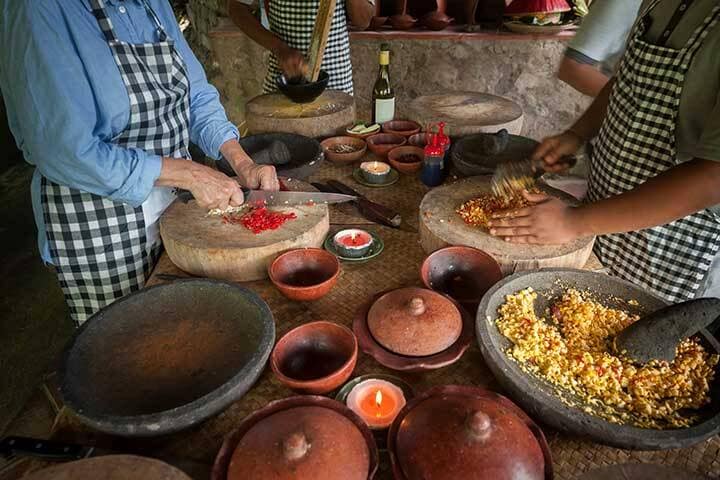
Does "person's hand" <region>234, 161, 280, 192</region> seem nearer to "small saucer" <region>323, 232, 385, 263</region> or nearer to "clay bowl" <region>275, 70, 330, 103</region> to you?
"small saucer" <region>323, 232, 385, 263</region>

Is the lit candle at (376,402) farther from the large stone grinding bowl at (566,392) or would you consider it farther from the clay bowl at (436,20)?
the clay bowl at (436,20)

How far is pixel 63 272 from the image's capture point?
6.72 ft

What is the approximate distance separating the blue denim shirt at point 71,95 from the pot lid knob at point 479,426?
1.44m

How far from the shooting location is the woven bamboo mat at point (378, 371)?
1.21 metres

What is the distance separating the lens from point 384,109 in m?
3.13

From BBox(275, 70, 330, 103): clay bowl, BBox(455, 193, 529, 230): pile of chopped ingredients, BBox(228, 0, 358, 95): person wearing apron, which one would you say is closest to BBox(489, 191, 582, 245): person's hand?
BBox(455, 193, 529, 230): pile of chopped ingredients

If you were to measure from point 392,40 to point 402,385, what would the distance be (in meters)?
4.91

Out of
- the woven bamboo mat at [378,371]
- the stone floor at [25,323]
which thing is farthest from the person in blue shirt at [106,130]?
the stone floor at [25,323]

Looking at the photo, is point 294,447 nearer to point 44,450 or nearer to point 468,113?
point 44,450

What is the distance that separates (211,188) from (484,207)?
1.21 m

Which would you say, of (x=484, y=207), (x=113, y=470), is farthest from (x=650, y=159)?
(x=113, y=470)

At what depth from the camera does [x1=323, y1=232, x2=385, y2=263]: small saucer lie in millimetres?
1988

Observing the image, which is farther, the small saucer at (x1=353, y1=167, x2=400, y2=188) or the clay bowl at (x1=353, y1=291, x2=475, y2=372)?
the small saucer at (x1=353, y1=167, x2=400, y2=188)

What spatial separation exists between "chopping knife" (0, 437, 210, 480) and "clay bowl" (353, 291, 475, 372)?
1.80ft
